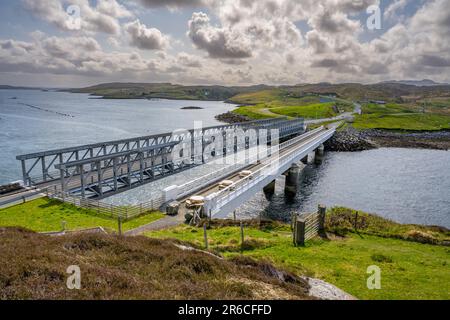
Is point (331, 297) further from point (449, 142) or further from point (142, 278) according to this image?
point (449, 142)

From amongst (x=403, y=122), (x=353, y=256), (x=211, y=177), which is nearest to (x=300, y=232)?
(x=353, y=256)

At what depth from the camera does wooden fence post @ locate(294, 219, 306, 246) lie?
20719 mm

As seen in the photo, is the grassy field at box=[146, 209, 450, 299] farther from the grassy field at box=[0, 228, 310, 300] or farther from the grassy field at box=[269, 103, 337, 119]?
the grassy field at box=[269, 103, 337, 119]

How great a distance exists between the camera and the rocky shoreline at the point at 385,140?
310 ft

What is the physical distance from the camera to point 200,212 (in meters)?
26.5

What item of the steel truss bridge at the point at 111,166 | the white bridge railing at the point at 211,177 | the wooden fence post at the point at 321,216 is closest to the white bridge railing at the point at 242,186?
the white bridge railing at the point at 211,177

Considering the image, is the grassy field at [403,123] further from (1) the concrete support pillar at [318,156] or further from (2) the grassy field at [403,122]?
(1) the concrete support pillar at [318,156]

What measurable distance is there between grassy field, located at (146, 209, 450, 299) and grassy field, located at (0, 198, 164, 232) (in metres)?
4.43

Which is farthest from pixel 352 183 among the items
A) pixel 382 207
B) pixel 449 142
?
pixel 449 142

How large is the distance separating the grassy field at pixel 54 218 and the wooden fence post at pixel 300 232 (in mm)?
→ 12241

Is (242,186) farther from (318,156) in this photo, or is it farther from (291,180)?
(318,156)

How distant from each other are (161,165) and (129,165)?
26.6 feet

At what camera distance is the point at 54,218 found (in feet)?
81.9

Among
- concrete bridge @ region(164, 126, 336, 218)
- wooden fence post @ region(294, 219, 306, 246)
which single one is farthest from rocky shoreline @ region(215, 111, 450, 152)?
wooden fence post @ region(294, 219, 306, 246)
